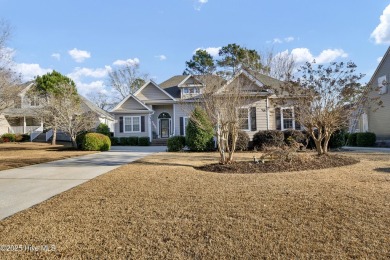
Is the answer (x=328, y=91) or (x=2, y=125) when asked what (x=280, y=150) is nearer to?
(x=328, y=91)

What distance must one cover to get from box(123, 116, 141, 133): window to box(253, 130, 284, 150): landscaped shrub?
11.9 metres

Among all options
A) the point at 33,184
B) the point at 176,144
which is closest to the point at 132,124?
the point at 176,144

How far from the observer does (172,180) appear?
24.0ft

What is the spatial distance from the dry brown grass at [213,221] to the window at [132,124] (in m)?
18.1

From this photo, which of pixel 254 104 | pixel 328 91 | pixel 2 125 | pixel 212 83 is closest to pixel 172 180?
pixel 212 83

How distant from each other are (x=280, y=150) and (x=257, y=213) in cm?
556

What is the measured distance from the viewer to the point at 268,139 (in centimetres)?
1645

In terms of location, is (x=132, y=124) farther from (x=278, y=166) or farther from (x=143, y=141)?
(x=278, y=166)

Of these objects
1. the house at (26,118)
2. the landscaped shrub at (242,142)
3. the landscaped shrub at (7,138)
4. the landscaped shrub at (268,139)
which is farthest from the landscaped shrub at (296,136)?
the landscaped shrub at (7,138)

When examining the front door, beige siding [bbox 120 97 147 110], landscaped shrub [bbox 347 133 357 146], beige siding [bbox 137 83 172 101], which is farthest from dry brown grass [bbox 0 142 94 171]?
landscaped shrub [bbox 347 133 357 146]

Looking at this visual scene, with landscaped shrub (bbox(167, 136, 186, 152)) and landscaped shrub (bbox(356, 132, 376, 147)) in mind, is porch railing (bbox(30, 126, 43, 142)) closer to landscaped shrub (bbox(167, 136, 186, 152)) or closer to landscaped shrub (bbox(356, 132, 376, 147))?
landscaped shrub (bbox(167, 136, 186, 152))

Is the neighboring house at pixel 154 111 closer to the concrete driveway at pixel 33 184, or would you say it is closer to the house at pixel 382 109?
the house at pixel 382 109

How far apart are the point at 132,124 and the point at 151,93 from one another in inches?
136

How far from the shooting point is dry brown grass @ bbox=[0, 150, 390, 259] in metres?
3.19
